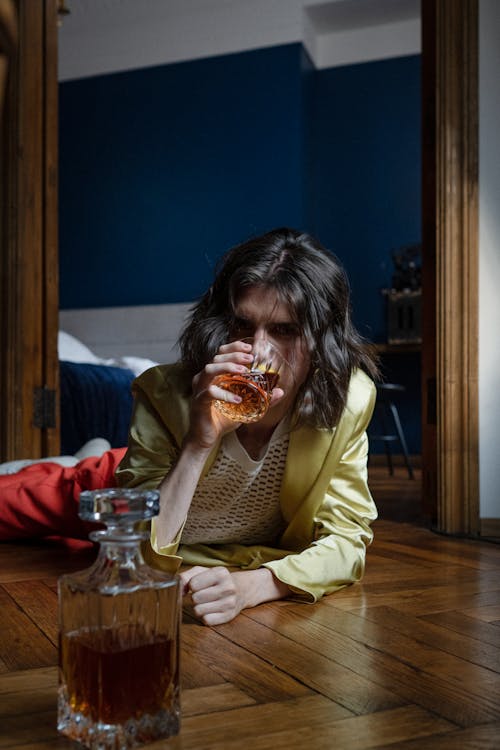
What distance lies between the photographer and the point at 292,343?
54.1 inches

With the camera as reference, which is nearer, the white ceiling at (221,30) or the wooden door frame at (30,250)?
the wooden door frame at (30,250)

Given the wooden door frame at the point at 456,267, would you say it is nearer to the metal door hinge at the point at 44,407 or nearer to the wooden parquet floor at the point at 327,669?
the wooden parquet floor at the point at 327,669

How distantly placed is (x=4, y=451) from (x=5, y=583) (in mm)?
1172

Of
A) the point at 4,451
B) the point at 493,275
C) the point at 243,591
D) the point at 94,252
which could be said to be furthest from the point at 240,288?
the point at 94,252

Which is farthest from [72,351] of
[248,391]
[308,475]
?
[248,391]

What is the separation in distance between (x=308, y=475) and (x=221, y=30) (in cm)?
456

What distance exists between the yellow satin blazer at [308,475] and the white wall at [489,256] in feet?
2.79

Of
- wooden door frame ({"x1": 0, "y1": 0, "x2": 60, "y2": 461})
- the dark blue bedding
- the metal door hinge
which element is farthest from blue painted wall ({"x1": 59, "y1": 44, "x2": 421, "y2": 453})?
the metal door hinge

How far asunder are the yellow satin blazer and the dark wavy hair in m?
0.05

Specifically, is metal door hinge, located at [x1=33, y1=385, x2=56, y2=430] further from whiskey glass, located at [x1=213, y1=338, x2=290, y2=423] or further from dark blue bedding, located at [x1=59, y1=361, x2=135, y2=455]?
whiskey glass, located at [x1=213, y1=338, x2=290, y2=423]

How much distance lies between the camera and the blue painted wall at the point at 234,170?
5.19 m

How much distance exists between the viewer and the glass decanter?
Answer: 0.71 m

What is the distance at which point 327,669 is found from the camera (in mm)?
1021

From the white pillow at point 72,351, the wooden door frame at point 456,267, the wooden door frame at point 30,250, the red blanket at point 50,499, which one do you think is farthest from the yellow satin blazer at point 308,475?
the white pillow at point 72,351
